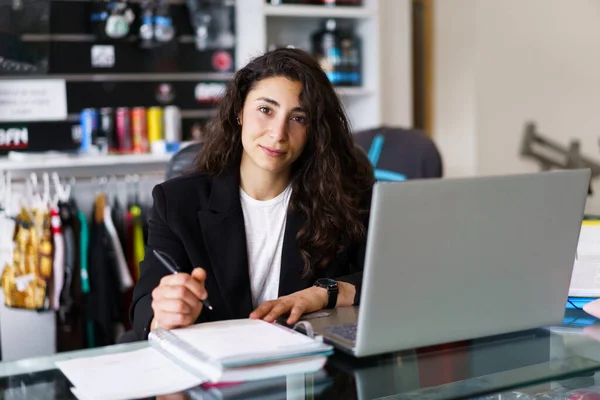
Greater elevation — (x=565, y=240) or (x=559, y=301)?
(x=565, y=240)

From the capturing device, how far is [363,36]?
425 cm

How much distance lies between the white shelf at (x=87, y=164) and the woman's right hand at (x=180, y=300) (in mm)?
2350

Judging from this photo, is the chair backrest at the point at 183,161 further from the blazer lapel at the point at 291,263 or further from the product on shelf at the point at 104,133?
the product on shelf at the point at 104,133

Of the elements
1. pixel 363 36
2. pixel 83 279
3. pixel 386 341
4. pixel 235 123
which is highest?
pixel 363 36

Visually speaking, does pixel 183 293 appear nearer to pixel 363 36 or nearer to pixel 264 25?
pixel 264 25

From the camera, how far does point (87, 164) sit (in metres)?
3.59

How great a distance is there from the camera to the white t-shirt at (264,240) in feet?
6.28

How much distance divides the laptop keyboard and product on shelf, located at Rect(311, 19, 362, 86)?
287 centimetres

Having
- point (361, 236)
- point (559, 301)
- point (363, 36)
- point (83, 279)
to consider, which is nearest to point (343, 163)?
point (361, 236)

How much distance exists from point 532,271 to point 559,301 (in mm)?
100

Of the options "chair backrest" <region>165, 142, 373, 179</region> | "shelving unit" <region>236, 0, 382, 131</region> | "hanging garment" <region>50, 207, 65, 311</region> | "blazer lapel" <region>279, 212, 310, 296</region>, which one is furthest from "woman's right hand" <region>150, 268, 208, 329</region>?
"shelving unit" <region>236, 0, 382, 131</region>

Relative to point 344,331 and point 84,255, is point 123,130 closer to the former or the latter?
point 84,255

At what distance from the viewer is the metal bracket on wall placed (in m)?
4.33

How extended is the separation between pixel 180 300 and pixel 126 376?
0.19 m
